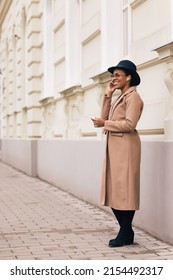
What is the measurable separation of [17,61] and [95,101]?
9883 mm

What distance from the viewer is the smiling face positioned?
6.33m

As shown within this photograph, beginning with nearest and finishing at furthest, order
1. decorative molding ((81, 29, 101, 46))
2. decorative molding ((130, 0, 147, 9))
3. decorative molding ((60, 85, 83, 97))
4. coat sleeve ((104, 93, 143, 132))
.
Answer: coat sleeve ((104, 93, 143, 132))
decorative molding ((130, 0, 147, 9))
decorative molding ((81, 29, 101, 46))
decorative molding ((60, 85, 83, 97))

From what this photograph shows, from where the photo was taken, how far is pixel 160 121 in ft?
23.1

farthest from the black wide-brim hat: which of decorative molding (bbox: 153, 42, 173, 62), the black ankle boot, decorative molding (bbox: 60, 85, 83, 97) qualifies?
decorative molding (bbox: 60, 85, 83, 97)

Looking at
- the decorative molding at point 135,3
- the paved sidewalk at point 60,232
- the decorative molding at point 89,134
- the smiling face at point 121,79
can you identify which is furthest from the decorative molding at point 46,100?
the smiling face at point 121,79

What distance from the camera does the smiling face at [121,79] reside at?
20.8 feet

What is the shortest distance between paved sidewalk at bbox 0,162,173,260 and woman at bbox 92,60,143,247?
0.37 metres

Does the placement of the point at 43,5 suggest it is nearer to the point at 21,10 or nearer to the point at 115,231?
the point at 21,10

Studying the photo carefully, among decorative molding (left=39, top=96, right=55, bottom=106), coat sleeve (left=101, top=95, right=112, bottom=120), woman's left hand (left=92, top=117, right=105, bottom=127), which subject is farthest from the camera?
decorative molding (left=39, top=96, right=55, bottom=106)

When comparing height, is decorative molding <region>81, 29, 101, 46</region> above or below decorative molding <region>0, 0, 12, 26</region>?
below

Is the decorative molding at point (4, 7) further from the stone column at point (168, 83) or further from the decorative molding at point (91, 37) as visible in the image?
the stone column at point (168, 83)

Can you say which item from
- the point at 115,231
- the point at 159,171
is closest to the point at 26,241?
the point at 115,231

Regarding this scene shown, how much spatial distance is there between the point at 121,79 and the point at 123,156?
0.78m

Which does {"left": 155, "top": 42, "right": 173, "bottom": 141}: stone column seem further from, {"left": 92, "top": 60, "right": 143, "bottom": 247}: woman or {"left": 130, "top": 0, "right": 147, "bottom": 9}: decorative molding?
{"left": 130, "top": 0, "right": 147, "bottom": 9}: decorative molding
